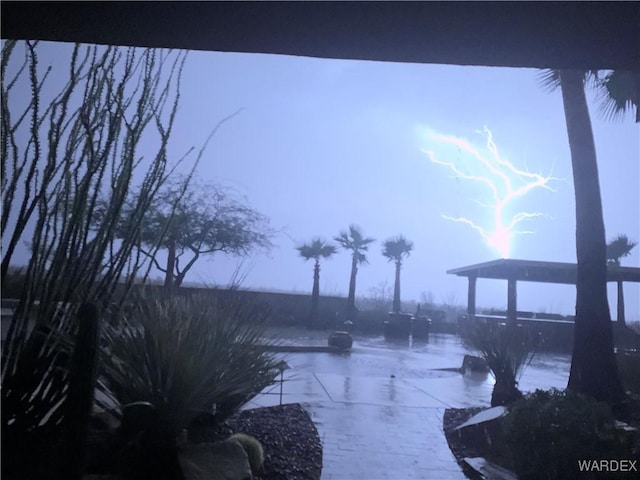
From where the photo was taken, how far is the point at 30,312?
13.9 feet

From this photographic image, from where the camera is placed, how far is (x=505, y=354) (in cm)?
739

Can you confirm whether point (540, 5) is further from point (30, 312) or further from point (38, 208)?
point (30, 312)

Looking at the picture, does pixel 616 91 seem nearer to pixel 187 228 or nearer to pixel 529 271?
pixel 529 271

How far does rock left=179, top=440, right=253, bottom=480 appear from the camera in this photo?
3.88m

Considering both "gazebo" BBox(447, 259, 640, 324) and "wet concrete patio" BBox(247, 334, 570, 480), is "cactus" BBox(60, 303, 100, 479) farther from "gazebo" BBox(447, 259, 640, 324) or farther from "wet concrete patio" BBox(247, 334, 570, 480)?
"gazebo" BBox(447, 259, 640, 324)

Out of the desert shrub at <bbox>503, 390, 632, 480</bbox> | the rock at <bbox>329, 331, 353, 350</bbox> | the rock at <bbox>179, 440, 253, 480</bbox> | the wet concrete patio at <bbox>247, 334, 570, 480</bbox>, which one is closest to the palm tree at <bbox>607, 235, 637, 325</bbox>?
the wet concrete patio at <bbox>247, 334, 570, 480</bbox>

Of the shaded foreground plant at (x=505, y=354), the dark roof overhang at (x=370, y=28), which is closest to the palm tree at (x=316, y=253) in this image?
the shaded foreground plant at (x=505, y=354)

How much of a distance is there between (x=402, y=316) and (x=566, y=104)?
5813mm

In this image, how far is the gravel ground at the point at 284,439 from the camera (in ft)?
15.7

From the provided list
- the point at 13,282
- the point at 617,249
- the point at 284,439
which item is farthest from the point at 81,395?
the point at 617,249

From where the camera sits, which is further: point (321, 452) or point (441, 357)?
point (441, 357)

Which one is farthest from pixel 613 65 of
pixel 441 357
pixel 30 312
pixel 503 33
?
pixel 441 357

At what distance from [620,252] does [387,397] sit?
5.08 metres

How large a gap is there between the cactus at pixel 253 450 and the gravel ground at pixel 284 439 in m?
0.07
